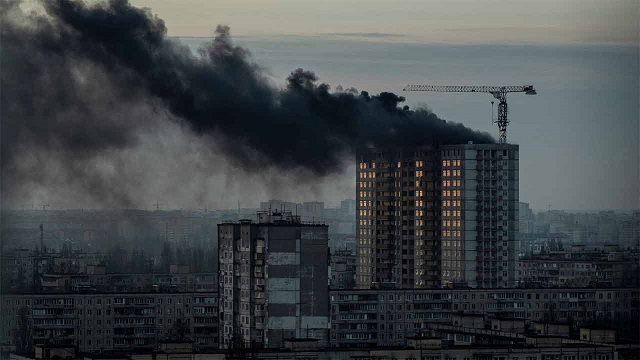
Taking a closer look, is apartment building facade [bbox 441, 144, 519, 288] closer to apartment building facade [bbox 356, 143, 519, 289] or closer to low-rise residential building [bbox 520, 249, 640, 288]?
apartment building facade [bbox 356, 143, 519, 289]

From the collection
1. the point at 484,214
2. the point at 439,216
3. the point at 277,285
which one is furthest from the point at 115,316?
the point at 484,214

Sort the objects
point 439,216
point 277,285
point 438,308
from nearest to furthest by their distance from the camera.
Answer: point 277,285 < point 438,308 < point 439,216

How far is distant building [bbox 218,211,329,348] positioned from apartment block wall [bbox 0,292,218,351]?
4386 mm

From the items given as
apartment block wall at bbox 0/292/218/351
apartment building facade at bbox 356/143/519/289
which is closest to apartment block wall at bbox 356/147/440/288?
apartment building facade at bbox 356/143/519/289

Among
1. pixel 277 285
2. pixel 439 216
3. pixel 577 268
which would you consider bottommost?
pixel 277 285

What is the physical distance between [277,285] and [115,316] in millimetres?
6257

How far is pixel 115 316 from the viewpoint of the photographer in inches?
1330

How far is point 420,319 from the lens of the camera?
34312mm

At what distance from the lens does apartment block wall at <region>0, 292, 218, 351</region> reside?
33.6m

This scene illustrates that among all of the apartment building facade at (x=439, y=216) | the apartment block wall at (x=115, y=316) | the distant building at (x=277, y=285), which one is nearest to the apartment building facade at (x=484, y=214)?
the apartment building facade at (x=439, y=216)

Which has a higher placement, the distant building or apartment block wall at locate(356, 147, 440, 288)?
apartment block wall at locate(356, 147, 440, 288)

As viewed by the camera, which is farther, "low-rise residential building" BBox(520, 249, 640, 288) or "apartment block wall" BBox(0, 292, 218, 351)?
"low-rise residential building" BBox(520, 249, 640, 288)

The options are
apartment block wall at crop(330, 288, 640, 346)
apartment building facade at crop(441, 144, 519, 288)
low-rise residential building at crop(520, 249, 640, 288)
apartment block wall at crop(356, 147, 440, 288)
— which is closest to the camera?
apartment block wall at crop(330, 288, 640, 346)

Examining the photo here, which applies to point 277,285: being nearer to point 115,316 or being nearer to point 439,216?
point 115,316
